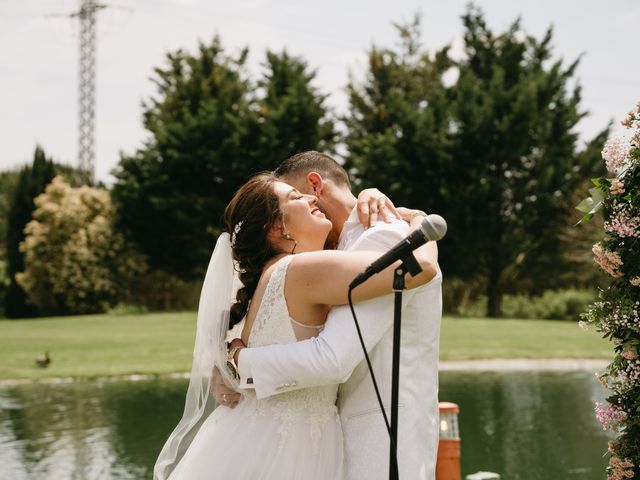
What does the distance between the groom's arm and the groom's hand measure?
0.20 meters

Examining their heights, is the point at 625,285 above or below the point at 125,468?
above

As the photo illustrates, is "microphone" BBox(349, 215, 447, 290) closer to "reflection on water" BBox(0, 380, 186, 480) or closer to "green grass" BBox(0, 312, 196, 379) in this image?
"reflection on water" BBox(0, 380, 186, 480)

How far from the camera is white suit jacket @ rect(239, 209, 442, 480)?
2.60 metres

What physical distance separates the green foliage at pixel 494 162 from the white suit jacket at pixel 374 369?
2599 cm

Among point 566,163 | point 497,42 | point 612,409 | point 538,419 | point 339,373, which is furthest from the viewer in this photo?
point 497,42

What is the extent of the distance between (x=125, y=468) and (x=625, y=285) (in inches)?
231

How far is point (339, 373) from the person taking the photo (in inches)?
102

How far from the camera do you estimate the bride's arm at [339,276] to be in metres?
2.58

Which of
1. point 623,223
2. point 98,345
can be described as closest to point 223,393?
point 623,223

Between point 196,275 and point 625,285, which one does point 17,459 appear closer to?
point 625,285

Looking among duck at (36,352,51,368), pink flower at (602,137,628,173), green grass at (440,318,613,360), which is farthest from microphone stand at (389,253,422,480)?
duck at (36,352,51,368)

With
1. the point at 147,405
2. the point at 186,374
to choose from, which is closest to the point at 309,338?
the point at 147,405

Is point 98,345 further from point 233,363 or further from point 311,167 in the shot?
point 233,363

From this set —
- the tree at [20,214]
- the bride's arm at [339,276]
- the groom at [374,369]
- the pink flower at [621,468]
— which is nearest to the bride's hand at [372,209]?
the groom at [374,369]
